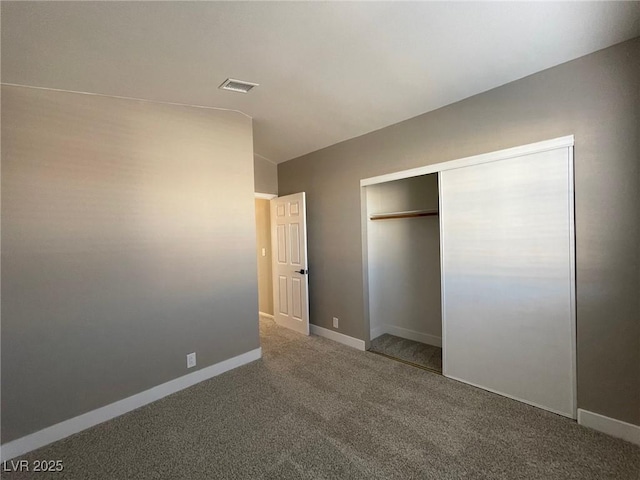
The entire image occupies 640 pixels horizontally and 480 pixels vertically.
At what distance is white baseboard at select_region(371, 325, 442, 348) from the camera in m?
3.61

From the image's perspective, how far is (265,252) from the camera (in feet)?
16.8

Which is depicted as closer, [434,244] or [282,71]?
[282,71]

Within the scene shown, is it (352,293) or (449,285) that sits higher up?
(449,285)

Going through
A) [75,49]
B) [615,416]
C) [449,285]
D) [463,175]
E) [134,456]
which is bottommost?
[134,456]

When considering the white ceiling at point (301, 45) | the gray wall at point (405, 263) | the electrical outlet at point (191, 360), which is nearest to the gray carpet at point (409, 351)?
the gray wall at point (405, 263)

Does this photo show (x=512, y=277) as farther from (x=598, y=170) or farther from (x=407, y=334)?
(x=407, y=334)

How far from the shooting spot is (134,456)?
191 cm

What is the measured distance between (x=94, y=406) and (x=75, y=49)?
2.57 meters

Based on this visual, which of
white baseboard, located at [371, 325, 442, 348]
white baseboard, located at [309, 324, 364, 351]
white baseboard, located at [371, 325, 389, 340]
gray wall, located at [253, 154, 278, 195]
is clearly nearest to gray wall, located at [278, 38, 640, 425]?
white baseboard, located at [371, 325, 442, 348]

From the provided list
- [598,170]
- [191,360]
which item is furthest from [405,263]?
[191,360]

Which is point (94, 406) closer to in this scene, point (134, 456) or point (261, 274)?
point (134, 456)

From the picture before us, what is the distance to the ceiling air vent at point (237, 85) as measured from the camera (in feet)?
8.05

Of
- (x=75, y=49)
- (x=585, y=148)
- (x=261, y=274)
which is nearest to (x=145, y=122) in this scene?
(x=75, y=49)

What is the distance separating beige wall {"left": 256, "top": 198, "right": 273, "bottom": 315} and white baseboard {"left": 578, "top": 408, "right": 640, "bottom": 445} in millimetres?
4074
